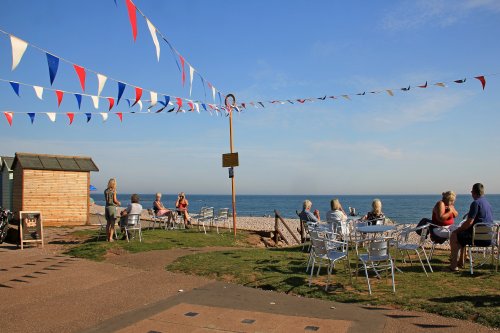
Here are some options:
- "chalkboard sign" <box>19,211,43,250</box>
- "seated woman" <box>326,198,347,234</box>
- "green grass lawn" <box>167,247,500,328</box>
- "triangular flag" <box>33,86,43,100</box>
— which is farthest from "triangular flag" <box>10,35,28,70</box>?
"seated woman" <box>326,198,347,234</box>

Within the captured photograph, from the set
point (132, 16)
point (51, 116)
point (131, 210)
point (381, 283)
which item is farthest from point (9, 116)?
point (381, 283)

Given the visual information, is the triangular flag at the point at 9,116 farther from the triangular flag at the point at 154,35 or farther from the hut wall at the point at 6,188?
the hut wall at the point at 6,188

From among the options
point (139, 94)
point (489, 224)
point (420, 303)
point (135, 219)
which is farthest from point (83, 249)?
point (489, 224)

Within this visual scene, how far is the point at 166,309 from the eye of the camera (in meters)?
5.24

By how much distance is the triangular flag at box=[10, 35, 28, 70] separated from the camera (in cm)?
623

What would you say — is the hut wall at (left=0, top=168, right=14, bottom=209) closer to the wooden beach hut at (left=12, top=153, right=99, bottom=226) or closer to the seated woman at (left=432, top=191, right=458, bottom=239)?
the wooden beach hut at (left=12, top=153, right=99, bottom=226)

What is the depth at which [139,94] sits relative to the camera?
987 cm

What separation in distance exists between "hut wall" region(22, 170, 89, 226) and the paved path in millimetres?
9663

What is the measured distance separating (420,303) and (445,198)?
12.3 feet

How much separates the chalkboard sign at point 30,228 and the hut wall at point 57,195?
5.77 m

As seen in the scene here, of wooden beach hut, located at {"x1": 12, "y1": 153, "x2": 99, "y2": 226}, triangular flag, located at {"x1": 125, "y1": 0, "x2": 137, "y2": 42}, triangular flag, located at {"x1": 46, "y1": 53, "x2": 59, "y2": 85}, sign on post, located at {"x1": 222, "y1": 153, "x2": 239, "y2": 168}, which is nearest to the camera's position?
triangular flag, located at {"x1": 125, "y1": 0, "x2": 137, "y2": 42}

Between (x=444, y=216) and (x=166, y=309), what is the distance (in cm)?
540

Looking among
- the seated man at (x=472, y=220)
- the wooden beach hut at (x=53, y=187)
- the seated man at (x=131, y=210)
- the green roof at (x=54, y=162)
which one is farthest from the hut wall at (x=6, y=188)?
the seated man at (x=472, y=220)

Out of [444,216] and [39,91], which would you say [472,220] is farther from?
[39,91]
